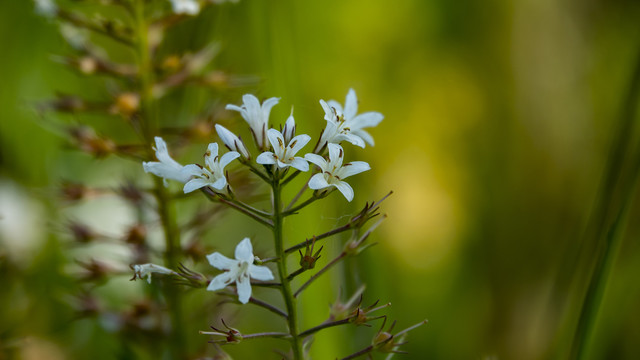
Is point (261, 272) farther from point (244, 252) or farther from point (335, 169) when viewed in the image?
point (335, 169)

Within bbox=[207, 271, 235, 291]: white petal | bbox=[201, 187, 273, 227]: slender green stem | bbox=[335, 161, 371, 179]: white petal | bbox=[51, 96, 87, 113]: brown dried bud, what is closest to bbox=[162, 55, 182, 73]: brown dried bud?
bbox=[51, 96, 87, 113]: brown dried bud

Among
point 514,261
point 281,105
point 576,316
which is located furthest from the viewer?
point 514,261

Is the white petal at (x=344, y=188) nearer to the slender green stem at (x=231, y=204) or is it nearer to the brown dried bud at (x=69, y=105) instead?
the slender green stem at (x=231, y=204)

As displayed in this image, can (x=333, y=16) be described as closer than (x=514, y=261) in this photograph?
No

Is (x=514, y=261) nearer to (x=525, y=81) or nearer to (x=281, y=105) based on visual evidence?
(x=525, y=81)

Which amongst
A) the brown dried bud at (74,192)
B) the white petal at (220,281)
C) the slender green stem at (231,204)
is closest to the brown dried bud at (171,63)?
the brown dried bud at (74,192)

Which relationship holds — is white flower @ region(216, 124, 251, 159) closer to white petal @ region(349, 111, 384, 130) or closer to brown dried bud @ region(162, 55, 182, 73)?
white petal @ region(349, 111, 384, 130)

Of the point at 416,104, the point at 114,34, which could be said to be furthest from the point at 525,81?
the point at 114,34
